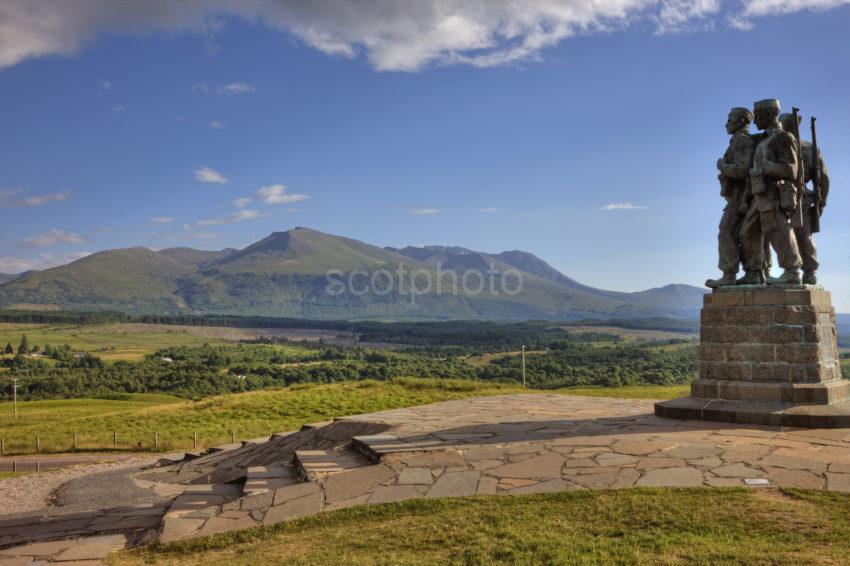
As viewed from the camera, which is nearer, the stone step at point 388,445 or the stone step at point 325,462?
the stone step at point 325,462

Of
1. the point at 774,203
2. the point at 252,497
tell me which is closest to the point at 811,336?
the point at 774,203

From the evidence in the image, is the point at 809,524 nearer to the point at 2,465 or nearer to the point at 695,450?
the point at 695,450

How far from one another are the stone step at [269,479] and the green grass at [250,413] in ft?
47.4

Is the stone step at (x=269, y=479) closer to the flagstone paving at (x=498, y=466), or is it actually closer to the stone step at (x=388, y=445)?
the flagstone paving at (x=498, y=466)

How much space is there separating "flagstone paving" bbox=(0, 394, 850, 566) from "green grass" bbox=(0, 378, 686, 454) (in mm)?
14655

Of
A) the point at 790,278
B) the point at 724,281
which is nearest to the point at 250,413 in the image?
the point at 724,281

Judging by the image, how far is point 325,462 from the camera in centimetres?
990

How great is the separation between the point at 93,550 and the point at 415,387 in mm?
23527

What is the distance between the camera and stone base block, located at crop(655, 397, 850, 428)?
985 cm

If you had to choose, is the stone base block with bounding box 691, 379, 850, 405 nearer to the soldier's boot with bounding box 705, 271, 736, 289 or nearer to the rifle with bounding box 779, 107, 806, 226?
the soldier's boot with bounding box 705, 271, 736, 289

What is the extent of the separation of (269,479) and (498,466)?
11.5ft

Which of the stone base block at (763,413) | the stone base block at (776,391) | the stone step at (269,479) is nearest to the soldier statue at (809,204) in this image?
the stone base block at (776,391)

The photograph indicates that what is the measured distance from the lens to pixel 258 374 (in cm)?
9369

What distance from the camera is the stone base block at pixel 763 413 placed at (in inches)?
388
